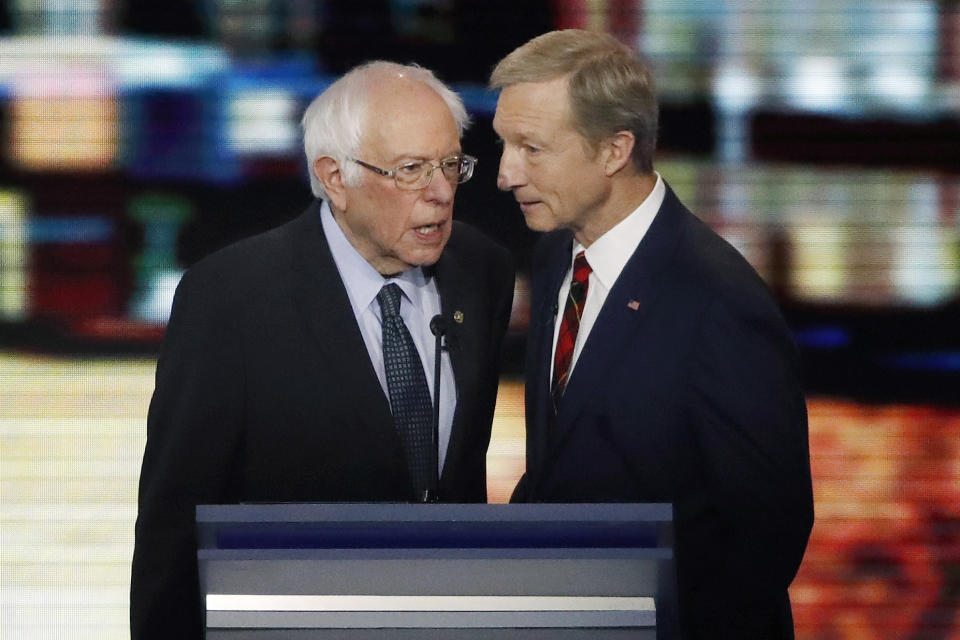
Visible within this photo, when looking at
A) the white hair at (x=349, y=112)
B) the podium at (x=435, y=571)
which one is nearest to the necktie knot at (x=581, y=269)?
the white hair at (x=349, y=112)

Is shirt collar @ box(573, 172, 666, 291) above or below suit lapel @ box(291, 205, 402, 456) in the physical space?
above

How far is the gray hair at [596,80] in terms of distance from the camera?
8.75ft

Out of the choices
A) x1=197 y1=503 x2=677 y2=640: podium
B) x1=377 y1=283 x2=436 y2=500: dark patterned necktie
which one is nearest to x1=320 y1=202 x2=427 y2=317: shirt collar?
x1=377 y1=283 x2=436 y2=500: dark patterned necktie

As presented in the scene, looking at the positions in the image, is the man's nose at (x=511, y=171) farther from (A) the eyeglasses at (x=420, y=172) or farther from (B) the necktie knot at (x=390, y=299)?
(B) the necktie knot at (x=390, y=299)

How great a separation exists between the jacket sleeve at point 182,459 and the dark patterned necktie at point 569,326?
0.63 m

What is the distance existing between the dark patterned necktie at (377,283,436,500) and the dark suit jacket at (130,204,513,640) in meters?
0.05

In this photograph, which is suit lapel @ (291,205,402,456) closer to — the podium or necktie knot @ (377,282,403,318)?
necktie knot @ (377,282,403,318)

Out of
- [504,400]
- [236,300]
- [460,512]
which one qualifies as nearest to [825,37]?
[504,400]

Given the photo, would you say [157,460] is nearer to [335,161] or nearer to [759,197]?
[335,161]

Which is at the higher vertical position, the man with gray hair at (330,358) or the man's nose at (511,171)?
the man's nose at (511,171)

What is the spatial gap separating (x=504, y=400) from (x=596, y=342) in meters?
2.19

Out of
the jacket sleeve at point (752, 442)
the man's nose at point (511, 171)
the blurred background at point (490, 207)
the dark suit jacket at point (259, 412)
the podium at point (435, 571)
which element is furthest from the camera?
the blurred background at point (490, 207)

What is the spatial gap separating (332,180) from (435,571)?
1.30 meters

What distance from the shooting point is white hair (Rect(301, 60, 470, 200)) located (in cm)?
270
